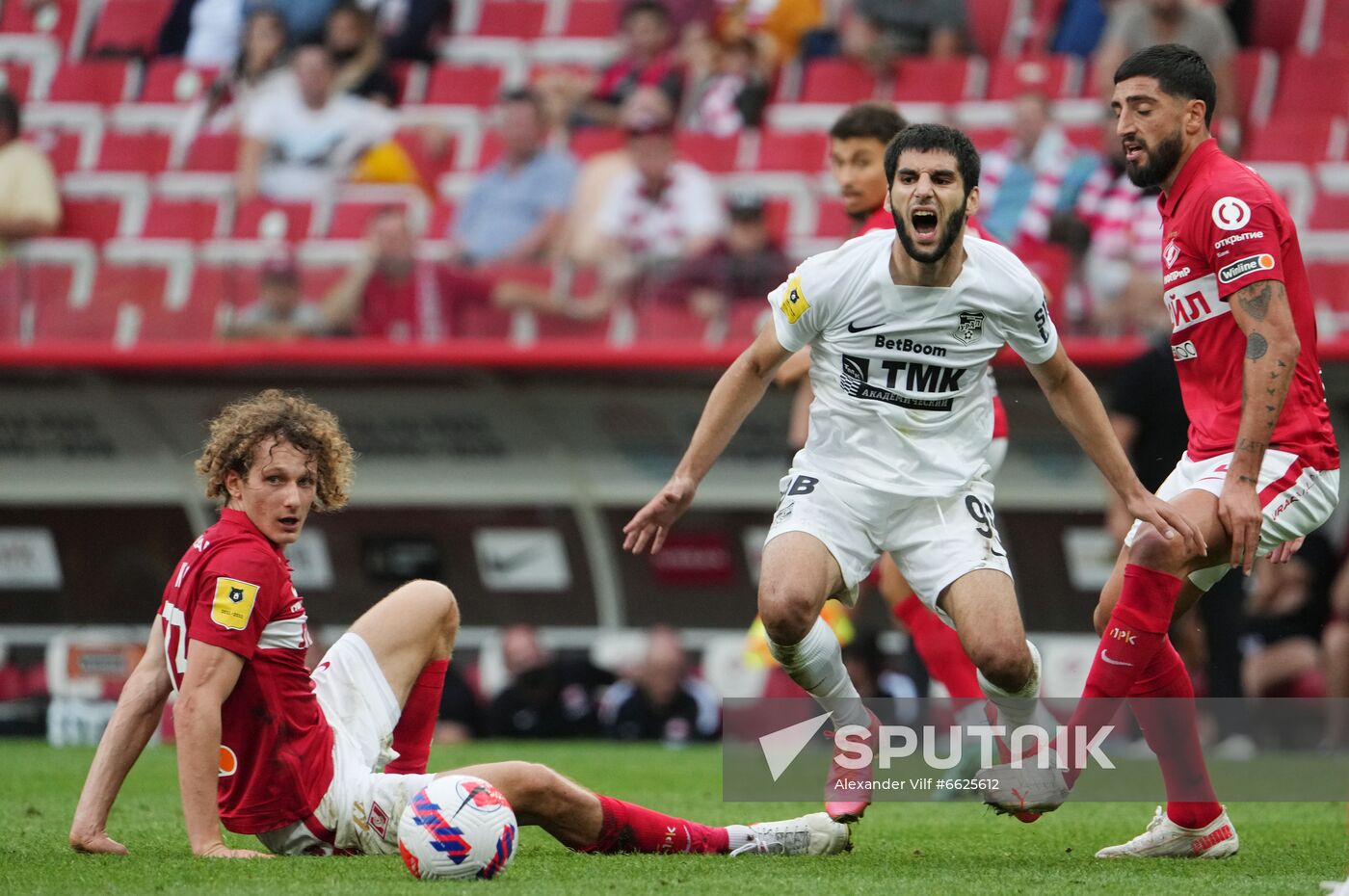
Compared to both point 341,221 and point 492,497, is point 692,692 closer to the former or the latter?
point 492,497

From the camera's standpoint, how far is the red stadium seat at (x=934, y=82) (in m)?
12.7

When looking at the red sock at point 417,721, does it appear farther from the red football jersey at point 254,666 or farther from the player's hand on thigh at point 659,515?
the player's hand on thigh at point 659,515

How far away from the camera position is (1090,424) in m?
5.46

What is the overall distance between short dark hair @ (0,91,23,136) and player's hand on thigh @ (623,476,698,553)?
9.16 metres

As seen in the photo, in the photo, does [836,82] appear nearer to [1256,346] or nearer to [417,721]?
[1256,346]

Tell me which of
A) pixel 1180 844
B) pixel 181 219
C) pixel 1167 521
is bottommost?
pixel 1180 844

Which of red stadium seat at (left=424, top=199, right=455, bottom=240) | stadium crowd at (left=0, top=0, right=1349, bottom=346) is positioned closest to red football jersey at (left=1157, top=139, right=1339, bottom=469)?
stadium crowd at (left=0, top=0, right=1349, bottom=346)

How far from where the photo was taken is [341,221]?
479 inches

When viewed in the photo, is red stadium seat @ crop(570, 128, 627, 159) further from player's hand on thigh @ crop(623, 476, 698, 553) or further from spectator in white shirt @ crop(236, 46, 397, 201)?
player's hand on thigh @ crop(623, 476, 698, 553)

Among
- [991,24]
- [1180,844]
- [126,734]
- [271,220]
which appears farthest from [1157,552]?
[991,24]

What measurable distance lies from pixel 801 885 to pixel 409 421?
725 cm

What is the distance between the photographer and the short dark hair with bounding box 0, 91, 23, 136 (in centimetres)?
1296

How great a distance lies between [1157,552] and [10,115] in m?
10.0

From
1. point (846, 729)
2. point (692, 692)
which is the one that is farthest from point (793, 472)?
point (692, 692)
